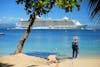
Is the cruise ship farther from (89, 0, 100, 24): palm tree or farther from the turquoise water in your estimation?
(89, 0, 100, 24): palm tree

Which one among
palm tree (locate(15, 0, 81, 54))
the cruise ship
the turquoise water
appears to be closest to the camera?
palm tree (locate(15, 0, 81, 54))

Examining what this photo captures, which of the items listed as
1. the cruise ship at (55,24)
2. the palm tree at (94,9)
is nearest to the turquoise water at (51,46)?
the palm tree at (94,9)

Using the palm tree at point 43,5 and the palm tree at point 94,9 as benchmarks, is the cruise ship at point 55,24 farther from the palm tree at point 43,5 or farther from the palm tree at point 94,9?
the palm tree at point 94,9

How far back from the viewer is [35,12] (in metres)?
19.5

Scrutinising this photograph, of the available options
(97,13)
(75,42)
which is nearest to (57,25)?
(75,42)

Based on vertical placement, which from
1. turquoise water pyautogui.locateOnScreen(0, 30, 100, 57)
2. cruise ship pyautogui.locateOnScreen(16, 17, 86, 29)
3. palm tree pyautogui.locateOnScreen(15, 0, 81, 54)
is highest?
palm tree pyautogui.locateOnScreen(15, 0, 81, 54)

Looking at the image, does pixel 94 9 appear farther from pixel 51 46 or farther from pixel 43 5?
pixel 51 46

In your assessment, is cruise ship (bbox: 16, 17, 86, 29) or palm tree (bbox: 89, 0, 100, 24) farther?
cruise ship (bbox: 16, 17, 86, 29)

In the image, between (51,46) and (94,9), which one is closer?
(94,9)

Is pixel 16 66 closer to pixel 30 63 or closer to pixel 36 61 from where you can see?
pixel 30 63

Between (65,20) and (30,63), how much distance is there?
165m

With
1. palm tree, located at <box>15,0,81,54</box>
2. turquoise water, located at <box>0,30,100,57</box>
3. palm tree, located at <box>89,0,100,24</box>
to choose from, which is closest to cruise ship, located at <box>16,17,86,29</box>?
turquoise water, located at <box>0,30,100,57</box>

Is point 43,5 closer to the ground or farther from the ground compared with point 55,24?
farther from the ground

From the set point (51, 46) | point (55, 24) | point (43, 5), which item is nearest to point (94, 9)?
point (43, 5)
